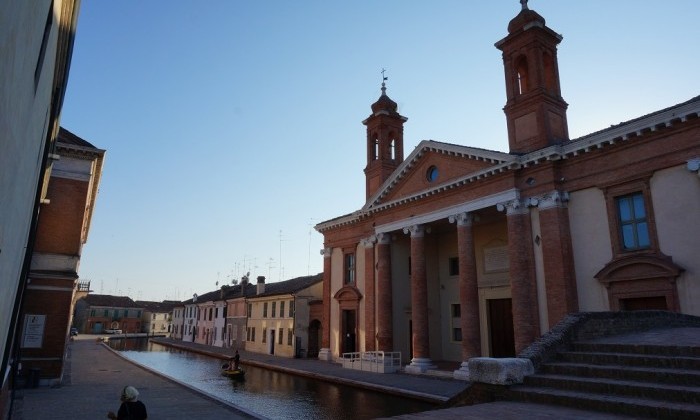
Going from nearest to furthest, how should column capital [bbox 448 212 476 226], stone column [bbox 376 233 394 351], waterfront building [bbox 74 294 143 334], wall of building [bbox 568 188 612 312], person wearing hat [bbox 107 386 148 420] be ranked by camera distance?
A: 1. person wearing hat [bbox 107 386 148 420]
2. wall of building [bbox 568 188 612 312]
3. column capital [bbox 448 212 476 226]
4. stone column [bbox 376 233 394 351]
5. waterfront building [bbox 74 294 143 334]

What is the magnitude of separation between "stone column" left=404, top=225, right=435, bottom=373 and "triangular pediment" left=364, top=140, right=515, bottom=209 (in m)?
2.38

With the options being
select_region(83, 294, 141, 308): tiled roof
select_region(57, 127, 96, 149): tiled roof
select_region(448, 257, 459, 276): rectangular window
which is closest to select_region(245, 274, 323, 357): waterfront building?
select_region(448, 257, 459, 276): rectangular window

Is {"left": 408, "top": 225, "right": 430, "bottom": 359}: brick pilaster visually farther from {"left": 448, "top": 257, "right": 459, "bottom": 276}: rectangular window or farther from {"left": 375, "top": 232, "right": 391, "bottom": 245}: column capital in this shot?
{"left": 448, "top": 257, "right": 459, "bottom": 276}: rectangular window

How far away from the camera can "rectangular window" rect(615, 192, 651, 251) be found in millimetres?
15516

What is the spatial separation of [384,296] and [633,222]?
13.3 metres

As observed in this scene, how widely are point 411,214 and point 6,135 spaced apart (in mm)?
21810

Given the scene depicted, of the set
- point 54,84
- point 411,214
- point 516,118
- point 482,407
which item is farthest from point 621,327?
point 411,214

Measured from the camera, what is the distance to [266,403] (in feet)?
51.3

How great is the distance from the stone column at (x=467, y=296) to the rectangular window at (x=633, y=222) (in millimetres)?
6314

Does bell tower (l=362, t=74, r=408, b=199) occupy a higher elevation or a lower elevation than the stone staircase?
higher

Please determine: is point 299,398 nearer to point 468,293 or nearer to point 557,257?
point 468,293

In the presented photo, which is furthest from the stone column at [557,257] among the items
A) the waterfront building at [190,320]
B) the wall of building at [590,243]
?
the waterfront building at [190,320]

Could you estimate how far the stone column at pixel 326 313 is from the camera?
97.0ft

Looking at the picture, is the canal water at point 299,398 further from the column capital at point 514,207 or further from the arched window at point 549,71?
the arched window at point 549,71
